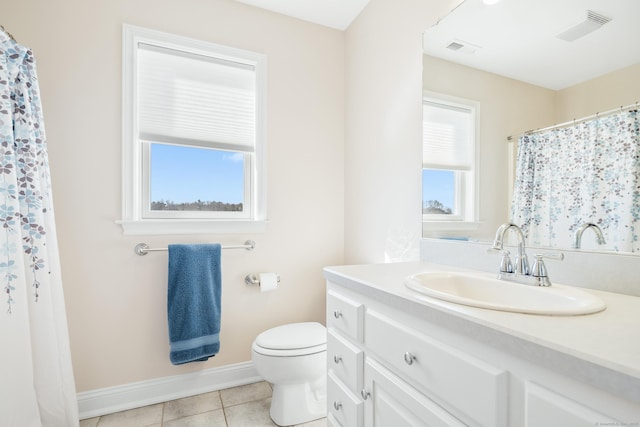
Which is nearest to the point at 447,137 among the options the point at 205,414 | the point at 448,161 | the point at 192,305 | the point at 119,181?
the point at 448,161

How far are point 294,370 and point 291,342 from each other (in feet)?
0.43

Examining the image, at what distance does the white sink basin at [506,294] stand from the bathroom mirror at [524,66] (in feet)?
0.79

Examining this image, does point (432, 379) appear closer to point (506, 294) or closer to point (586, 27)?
point (506, 294)

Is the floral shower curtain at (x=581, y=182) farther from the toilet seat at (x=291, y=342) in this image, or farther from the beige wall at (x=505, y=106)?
the toilet seat at (x=291, y=342)

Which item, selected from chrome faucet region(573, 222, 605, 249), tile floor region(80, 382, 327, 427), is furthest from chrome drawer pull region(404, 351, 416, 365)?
tile floor region(80, 382, 327, 427)

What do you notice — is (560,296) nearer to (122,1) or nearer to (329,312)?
(329,312)

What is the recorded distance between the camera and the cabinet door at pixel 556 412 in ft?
1.65

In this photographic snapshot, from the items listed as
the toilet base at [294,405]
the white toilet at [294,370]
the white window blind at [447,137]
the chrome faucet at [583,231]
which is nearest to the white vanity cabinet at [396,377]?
the white toilet at [294,370]

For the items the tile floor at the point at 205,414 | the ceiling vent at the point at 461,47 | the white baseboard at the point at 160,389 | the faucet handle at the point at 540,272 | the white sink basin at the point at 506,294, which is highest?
the ceiling vent at the point at 461,47

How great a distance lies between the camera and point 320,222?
90.7 inches

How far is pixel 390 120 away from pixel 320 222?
854mm

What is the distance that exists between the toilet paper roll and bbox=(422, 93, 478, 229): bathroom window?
1.02 meters

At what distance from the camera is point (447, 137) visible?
1.50m

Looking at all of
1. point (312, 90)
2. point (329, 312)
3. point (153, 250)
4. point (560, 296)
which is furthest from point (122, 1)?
point (560, 296)
